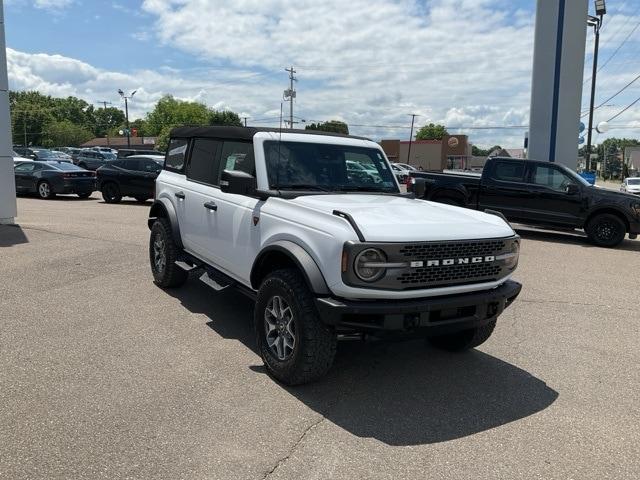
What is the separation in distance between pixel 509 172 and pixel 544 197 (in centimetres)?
103

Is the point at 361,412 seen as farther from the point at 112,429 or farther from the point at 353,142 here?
the point at 353,142

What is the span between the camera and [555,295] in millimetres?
7125

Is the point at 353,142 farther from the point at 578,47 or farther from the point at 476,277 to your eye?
the point at 578,47

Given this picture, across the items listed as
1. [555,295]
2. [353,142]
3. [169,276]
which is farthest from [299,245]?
[555,295]

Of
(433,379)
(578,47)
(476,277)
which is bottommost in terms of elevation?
(433,379)

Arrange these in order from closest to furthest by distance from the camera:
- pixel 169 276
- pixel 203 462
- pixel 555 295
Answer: pixel 203 462
pixel 169 276
pixel 555 295

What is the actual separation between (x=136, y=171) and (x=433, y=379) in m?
15.8

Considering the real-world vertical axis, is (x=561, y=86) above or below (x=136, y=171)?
above

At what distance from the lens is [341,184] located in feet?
16.7

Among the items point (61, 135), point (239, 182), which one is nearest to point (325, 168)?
point (239, 182)

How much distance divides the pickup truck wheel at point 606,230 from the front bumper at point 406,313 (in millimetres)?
9214

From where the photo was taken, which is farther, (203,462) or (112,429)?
(112,429)

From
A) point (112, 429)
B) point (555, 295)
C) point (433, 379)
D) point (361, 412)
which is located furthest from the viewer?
point (555, 295)

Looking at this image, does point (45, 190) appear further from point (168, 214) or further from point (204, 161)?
point (204, 161)
